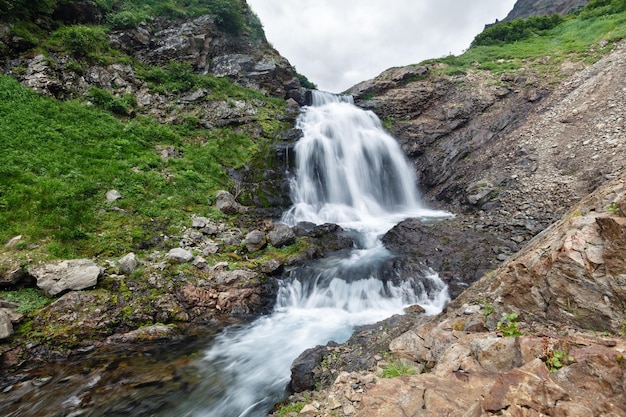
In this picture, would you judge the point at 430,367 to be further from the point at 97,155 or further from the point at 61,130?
the point at 61,130

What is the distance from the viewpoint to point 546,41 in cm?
2236

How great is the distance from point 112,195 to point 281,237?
5.88 meters

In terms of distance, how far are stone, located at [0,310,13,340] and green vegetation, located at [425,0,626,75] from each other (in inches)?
1010

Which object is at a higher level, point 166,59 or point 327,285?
point 166,59

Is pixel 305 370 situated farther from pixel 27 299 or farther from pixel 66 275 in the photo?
pixel 27 299

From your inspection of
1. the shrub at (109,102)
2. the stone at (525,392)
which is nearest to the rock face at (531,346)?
the stone at (525,392)

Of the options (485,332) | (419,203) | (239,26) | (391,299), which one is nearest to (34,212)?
(391,299)

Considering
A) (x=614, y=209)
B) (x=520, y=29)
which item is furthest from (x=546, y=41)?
(x=614, y=209)

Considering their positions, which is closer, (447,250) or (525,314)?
(525,314)

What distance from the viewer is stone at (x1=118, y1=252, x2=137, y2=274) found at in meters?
7.35

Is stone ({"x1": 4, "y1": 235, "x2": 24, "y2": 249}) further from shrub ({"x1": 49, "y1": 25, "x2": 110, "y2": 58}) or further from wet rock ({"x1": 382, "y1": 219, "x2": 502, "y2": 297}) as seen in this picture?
shrub ({"x1": 49, "y1": 25, "x2": 110, "y2": 58})

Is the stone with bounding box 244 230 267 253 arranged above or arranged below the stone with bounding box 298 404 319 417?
above

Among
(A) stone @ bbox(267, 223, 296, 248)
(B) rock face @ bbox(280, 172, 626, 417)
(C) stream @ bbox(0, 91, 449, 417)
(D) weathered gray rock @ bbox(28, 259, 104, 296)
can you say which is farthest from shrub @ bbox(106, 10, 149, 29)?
(B) rock face @ bbox(280, 172, 626, 417)

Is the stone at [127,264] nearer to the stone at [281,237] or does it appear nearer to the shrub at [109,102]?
the stone at [281,237]
